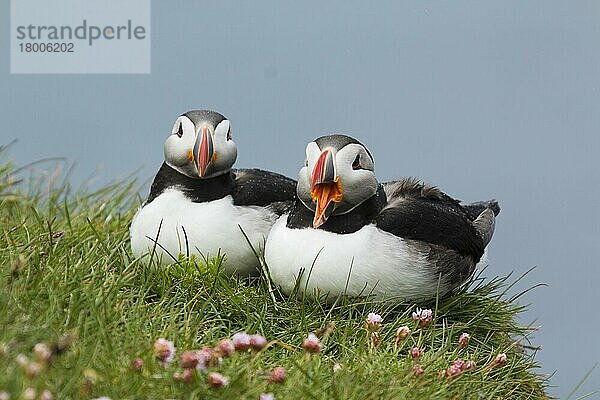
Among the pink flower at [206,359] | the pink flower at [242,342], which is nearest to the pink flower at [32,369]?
the pink flower at [206,359]

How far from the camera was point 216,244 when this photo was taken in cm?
618

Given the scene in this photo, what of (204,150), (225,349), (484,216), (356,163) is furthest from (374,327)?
(484,216)

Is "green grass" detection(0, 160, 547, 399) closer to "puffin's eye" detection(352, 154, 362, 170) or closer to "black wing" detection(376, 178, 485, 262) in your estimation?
"black wing" detection(376, 178, 485, 262)

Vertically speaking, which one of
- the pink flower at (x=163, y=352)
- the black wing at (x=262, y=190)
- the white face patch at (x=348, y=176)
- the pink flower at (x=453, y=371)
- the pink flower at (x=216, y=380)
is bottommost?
the pink flower at (x=453, y=371)

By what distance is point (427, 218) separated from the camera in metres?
6.04

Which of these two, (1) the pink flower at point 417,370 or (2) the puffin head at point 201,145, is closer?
(1) the pink flower at point 417,370

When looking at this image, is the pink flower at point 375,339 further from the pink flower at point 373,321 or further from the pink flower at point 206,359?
the pink flower at point 206,359

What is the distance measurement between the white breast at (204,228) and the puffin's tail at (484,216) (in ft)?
4.76

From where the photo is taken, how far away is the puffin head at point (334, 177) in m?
5.62

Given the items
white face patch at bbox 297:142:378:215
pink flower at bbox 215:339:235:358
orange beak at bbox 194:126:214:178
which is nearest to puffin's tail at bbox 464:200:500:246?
white face patch at bbox 297:142:378:215

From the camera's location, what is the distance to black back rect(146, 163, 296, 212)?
6273 mm

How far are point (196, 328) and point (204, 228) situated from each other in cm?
164

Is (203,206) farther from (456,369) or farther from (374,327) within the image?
(456,369)

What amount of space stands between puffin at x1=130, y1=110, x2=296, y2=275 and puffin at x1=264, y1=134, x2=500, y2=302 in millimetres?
267
